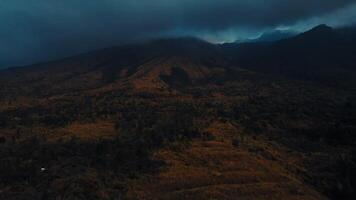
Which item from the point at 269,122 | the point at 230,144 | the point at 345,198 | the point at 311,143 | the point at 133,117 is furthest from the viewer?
the point at 133,117

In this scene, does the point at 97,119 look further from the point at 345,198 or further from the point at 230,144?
the point at 345,198

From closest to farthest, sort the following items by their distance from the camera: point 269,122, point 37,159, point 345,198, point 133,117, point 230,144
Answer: point 345,198, point 37,159, point 230,144, point 269,122, point 133,117

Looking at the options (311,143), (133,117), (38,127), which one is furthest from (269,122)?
(38,127)

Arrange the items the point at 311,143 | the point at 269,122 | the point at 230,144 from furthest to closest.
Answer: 1. the point at 269,122
2. the point at 311,143
3. the point at 230,144

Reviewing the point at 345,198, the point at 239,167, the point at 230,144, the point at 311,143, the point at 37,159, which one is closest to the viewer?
the point at 345,198

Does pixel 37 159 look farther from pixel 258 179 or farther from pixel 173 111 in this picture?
pixel 173 111

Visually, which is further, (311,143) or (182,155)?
(311,143)

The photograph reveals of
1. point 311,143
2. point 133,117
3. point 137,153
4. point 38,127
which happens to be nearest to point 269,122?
point 311,143

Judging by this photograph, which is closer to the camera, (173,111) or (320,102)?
(173,111)
